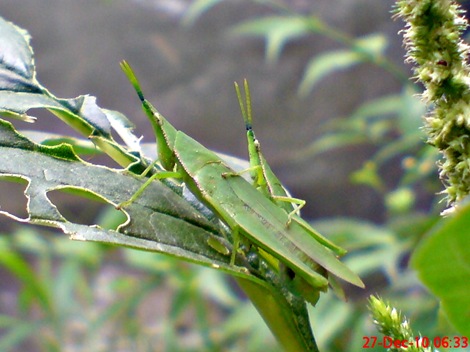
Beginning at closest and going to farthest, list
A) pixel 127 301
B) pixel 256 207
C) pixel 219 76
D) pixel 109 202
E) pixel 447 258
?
pixel 447 258 < pixel 109 202 < pixel 256 207 < pixel 127 301 < pixel 219 76

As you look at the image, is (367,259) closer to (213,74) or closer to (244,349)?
(244,349)

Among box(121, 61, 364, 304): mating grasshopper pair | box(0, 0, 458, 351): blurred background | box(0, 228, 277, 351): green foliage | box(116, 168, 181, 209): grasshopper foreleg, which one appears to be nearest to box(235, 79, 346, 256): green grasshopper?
box(121, 61, 364, 304): mating grasshopper pair

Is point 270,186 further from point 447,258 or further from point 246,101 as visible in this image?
point 447,258

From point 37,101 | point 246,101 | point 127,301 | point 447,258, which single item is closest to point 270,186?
point 246,101

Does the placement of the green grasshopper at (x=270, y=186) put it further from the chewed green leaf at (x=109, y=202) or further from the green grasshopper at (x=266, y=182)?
the chewed green leaf at (x=109, y=202)

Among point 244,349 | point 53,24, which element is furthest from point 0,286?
point 244,349
